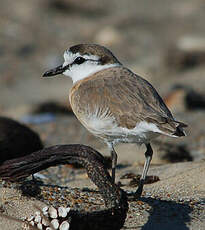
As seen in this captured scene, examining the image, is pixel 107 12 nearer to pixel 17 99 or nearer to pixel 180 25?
pixel 180 25

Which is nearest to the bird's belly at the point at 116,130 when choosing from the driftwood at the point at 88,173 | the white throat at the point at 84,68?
the driftwood at the point at 88,173

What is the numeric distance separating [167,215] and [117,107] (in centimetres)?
94

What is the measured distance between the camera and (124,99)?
439cm

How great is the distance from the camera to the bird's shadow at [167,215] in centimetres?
376

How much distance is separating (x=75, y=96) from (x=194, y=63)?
7.78 metres

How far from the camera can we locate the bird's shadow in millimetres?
3758

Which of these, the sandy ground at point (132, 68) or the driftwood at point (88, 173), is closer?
the driftwood at point (88, 173)

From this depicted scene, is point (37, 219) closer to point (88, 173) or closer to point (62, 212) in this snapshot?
point (62, 212)

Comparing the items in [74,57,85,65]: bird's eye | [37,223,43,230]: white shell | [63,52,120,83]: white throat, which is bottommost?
[37,223,43,230]: white shell

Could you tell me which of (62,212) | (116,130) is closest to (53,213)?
(62,212)

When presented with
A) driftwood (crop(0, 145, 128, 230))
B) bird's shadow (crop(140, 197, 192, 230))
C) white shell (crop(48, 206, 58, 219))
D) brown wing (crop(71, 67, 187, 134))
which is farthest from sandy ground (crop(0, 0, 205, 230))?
brown wing (crop(71, 67, 187, 134))

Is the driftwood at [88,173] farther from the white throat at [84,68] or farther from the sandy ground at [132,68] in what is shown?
the white throat at [84,68]

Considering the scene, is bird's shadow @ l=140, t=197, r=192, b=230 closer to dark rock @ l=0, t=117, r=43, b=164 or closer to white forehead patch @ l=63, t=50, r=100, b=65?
white forehead patch @ l=63, t=50, r=100, b=65

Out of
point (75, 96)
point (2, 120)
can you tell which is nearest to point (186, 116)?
point (2, 120)
